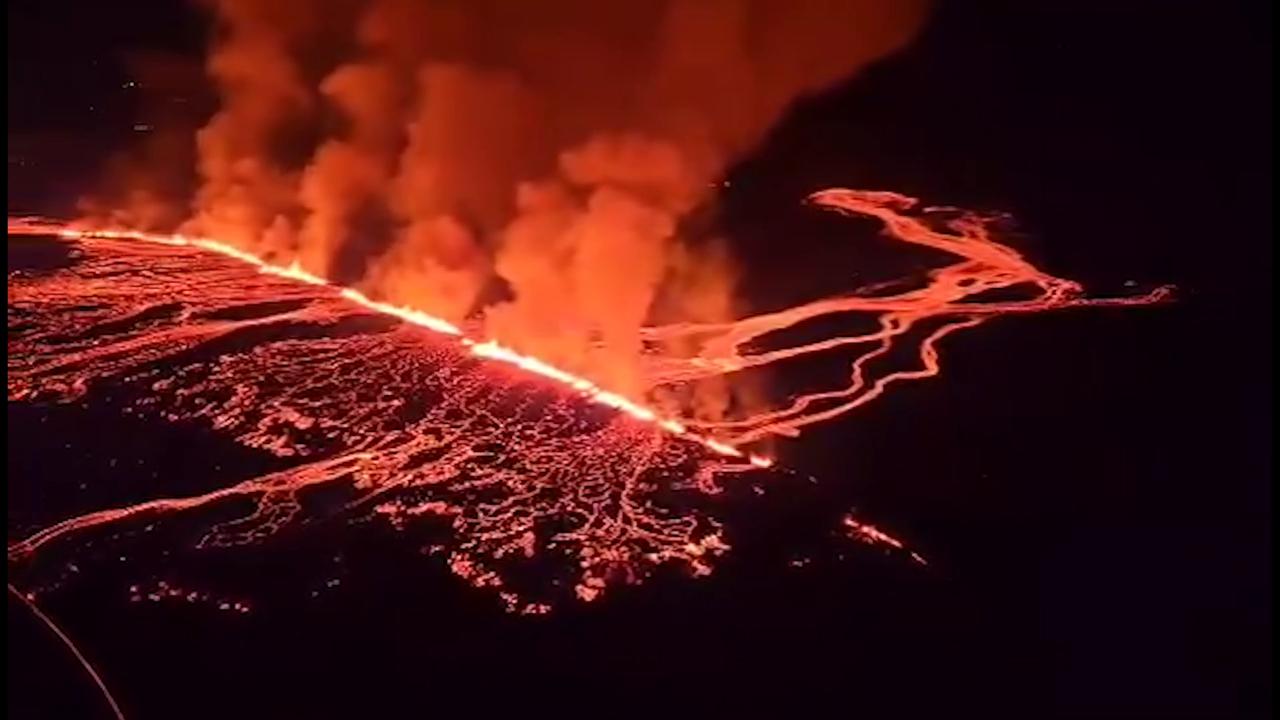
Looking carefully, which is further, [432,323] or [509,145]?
[509,145]

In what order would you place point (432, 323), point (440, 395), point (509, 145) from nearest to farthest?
point (440, 395) < point (432, 323) < point (509, 145)

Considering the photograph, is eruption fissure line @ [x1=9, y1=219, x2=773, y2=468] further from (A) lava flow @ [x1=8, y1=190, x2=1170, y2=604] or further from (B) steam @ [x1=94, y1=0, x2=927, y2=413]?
(B) steam @ [x1=94, y1=0, x2=927, y2=413]

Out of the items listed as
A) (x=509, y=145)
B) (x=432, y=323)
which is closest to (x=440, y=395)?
(x=432, y=323)

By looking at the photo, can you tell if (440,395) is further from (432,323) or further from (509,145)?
(509,145)

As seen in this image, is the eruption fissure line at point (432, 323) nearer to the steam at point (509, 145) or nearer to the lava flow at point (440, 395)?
the lava flow at point (440, 395)

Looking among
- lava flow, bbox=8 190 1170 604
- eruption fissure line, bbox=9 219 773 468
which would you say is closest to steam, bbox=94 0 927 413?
eruption fissure line, bbox=9 219 773 468

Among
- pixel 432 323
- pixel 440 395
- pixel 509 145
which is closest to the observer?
pixel 440 395

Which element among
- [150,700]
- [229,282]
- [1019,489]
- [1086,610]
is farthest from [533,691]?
[229,282]
